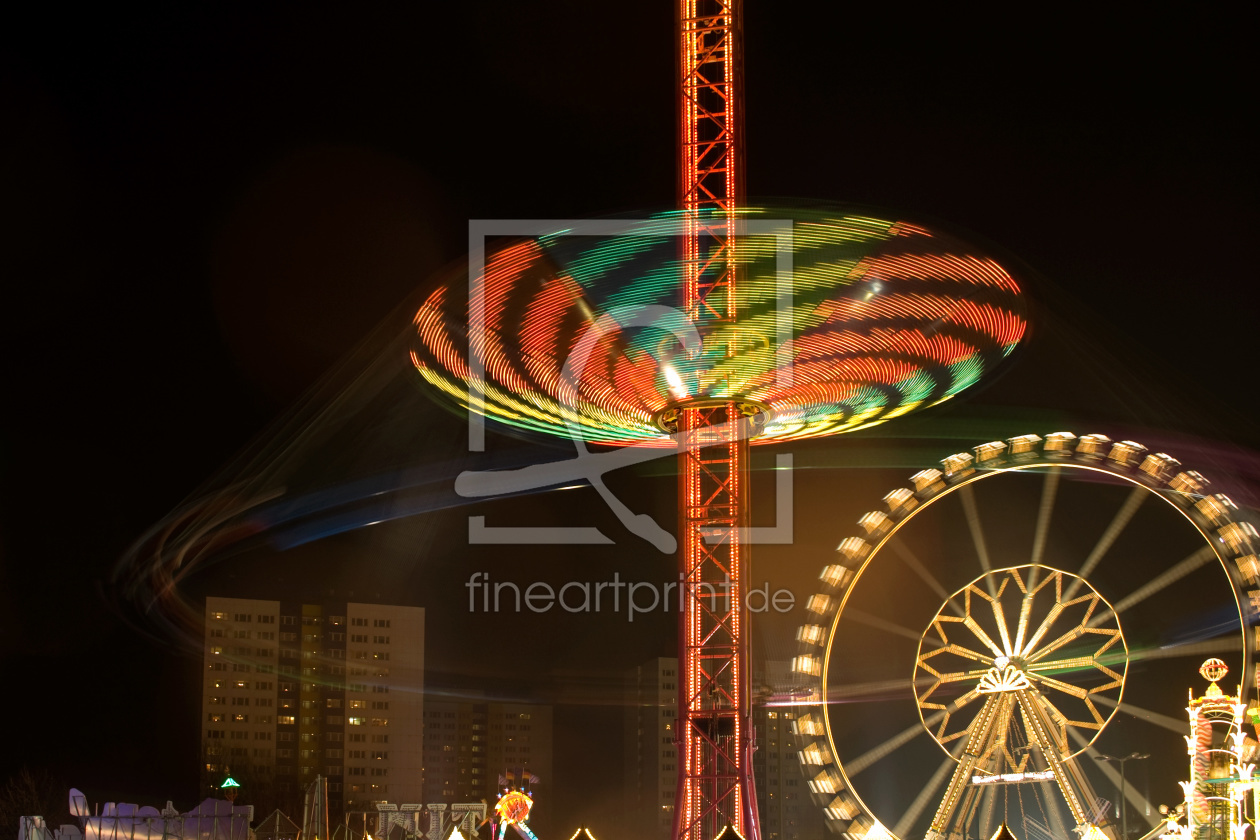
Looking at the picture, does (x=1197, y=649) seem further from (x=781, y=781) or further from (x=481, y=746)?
(x=481, y=746)

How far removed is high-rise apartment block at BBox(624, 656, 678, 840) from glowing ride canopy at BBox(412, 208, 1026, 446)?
4432cm

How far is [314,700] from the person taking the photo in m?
64.3

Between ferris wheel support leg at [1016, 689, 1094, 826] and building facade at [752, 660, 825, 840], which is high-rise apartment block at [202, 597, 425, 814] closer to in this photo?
building facade at [752, 660, 825, 840]

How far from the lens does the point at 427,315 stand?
1853 cm

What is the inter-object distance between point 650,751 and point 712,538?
51.5 m

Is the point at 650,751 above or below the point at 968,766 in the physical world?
below

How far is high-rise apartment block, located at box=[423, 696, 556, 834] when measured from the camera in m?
69.4

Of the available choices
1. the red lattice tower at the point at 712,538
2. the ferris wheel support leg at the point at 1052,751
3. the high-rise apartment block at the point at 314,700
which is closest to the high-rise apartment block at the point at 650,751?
the high-rise apartment block at the point at 314,700

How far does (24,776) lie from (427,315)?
29.3 meters

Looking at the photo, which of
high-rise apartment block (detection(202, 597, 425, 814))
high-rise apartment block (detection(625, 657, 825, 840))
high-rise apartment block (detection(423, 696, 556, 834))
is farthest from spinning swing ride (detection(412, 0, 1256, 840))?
high-rise apartment block (detection(423, 696, 556, 834))

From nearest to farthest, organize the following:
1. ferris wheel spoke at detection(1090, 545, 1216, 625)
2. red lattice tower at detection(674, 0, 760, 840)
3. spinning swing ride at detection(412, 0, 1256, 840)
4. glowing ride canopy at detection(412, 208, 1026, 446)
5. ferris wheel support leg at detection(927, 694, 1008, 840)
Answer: glowing ride canopy at detection(412, 208, 1026, 446), spinning swing ride at detection(412, 0, 1256, 840), red lattice tower at detection(674, 0, 760, 840), ferris wheel support leg at detection(927, 694, 1008, 840), ferris wheel spoke at detection(1090, 545, 1216, 625)

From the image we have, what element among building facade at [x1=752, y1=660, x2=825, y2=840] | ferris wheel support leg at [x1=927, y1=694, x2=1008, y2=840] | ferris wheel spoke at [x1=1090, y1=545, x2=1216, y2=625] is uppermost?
ferris wheel spoke at [x1=1090, y1=545, x2=1216, y2=625]

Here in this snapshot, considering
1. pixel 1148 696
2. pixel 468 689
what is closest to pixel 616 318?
pixel 1148 696

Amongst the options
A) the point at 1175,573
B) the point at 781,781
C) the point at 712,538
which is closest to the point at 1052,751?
the point at 1175,573
